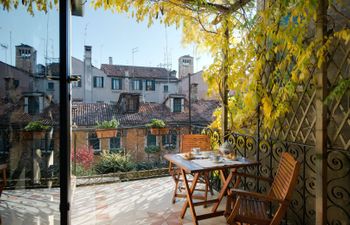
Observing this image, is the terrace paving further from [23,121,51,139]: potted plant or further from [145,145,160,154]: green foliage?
[145,145,160,154]: green foliage

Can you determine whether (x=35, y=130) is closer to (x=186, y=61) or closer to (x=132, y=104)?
(x=132, y=104)

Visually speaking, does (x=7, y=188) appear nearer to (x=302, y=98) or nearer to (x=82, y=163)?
(x=302, y=98)

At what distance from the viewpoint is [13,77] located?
1.22 metres

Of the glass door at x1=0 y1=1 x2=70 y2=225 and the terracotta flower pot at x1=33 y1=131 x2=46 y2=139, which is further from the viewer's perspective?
the terracotta flower pot at x1=33 y1=131 x2=46 y2=139

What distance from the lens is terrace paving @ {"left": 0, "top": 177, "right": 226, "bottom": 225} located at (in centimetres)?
137

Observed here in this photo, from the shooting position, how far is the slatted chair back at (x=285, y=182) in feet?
6.08

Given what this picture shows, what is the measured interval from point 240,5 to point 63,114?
2.65 m

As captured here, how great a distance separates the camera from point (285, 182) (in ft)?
6.81

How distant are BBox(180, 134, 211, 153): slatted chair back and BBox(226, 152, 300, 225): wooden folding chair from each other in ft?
4.88

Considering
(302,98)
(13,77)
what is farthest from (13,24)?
(302,98)

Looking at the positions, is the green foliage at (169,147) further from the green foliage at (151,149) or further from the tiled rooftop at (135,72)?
the tiled rooftop at (135,72)

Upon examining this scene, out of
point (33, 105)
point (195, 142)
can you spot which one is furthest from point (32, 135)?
point (195, 142)

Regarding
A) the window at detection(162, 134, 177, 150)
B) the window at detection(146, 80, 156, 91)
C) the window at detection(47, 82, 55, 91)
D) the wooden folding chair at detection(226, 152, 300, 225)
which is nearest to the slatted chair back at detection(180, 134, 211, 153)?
the wooden folding chair at detection(226, 152, 300, 225)

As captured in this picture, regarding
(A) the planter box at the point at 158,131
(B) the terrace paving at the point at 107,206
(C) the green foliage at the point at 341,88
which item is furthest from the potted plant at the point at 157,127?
(C) the green foliage at the point at 341,88
